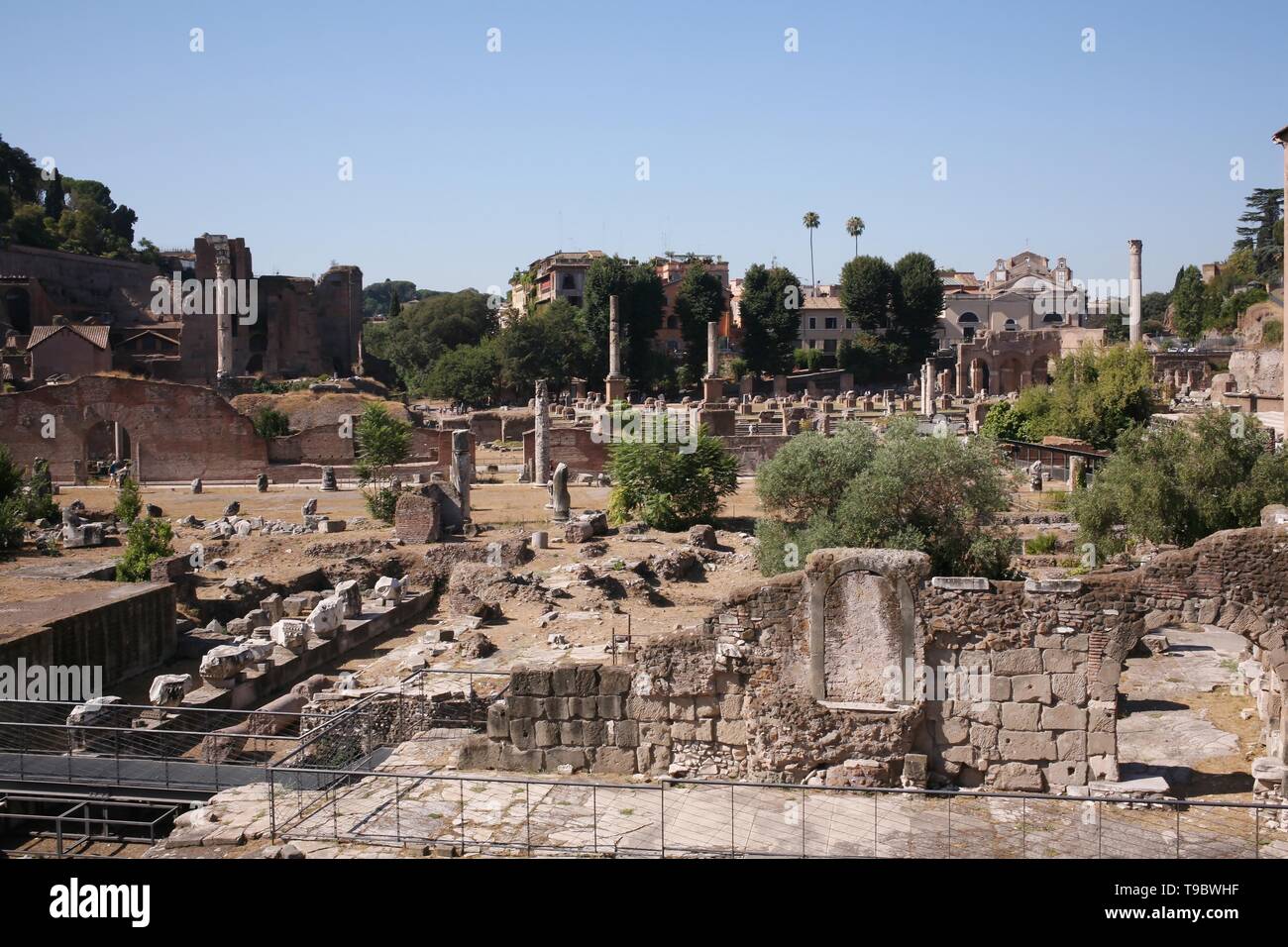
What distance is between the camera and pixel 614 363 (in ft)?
199

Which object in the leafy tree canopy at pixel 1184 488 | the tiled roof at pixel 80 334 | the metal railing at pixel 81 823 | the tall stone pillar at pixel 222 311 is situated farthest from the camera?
the tall stone pillar at pixel 222 311

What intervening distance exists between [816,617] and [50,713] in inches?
369

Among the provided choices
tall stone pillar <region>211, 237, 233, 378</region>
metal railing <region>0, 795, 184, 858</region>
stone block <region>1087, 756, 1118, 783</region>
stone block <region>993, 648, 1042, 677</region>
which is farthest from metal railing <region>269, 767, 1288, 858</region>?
tall stone pillar <region>211, 237, 233, 378</region>

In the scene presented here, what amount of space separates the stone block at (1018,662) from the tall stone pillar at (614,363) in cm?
4357

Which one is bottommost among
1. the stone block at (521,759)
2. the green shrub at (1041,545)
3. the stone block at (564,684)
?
the stone block at (521,759)

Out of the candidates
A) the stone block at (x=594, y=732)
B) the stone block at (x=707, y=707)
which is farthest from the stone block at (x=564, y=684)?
the stone block at (x=707, y=707)

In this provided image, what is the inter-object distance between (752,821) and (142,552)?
1640 cm

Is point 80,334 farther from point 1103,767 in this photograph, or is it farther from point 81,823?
point 1103,767

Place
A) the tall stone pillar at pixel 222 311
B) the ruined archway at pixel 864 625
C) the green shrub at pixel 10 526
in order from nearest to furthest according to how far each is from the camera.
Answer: the ruined archway at pixel 864 625 < the green shrub at pixel 10 526 < the tall stone pillar at pixel 222 311

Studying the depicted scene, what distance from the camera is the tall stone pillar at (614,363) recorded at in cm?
5591

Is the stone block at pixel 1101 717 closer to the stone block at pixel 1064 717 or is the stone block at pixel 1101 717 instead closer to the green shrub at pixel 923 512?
the stone block at pixel 1064 717

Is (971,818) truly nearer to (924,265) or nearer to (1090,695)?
(1090,695)

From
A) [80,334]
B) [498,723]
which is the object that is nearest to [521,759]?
[498,723]
